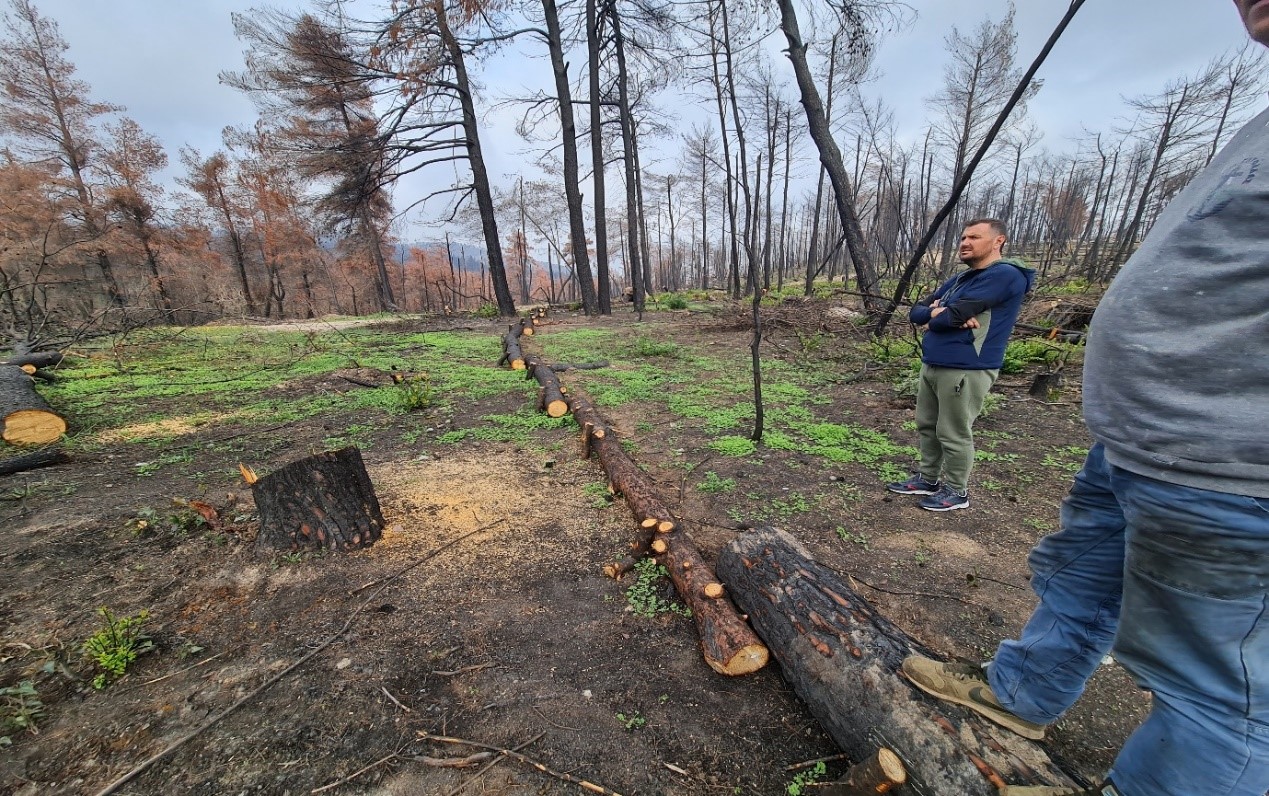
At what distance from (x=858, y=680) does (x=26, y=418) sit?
23.0 ft

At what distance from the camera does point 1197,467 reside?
0.89 metres

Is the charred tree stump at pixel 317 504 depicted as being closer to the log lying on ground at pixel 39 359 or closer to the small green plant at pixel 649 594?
the small green plant at pixel 649 594

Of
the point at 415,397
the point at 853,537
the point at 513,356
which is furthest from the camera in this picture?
the point at 513,356

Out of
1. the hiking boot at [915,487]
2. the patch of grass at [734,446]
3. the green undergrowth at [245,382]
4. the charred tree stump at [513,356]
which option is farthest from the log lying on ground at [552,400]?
the hiking boot at [915,487]

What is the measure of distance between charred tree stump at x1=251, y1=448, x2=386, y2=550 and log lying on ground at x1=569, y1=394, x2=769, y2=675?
1.61 meters

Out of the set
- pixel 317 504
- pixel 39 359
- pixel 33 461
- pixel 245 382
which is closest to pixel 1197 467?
pixel 317 504

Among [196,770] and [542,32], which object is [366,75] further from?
[196,770]

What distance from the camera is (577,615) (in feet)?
7.43

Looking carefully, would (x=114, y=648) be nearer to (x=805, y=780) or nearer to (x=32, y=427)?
(x=805, y=780)

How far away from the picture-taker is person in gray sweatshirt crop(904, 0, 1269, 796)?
34.1 inches

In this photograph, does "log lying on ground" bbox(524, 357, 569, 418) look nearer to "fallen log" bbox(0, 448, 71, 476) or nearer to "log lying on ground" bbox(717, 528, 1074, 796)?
"log lying on ground" bbox(717, 528, 1074, 796)

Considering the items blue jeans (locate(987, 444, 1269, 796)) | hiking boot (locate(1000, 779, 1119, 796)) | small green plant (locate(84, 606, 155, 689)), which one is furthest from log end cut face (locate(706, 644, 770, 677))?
small green plant (locate(84, 606, 155, 689))

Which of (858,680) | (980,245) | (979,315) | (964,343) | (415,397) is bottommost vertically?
(858,680)

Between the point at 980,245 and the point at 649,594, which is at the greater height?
the point at 980,245
